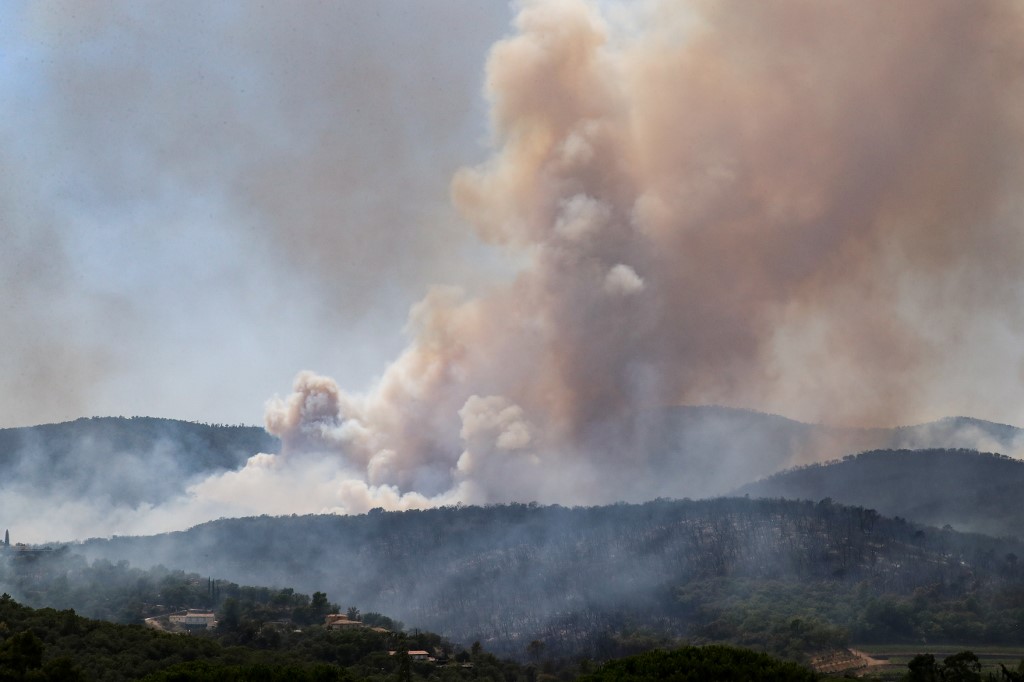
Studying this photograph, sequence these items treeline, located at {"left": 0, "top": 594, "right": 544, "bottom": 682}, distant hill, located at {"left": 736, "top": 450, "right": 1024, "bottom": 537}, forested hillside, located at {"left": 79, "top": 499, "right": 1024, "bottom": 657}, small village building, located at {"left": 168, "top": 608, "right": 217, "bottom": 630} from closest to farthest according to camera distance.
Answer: treeline, located at {"left": 0, "top": 594, "right": 544, "bottom": 682}, small village building, located at {"left": 168, "top": 608, "right": 217, "bottom": 630}, forested hillside, located at {"left": 79, "top": 499, "right": 1024, "bottom": 657}, distant hill, located at {"left": 736, "top": 450, "right": 1024, "bottom": 537}

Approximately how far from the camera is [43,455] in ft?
646

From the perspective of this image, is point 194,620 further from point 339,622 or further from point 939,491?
point 939,491

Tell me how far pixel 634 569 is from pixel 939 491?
66129mm

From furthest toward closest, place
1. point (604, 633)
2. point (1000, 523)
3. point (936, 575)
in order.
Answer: point (1000, 523), point (936, 575), point (604, 633)

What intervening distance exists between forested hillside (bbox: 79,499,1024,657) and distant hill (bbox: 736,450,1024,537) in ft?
64.0

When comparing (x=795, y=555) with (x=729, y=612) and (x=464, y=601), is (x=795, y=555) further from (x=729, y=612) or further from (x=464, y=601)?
(x=464, y=601)

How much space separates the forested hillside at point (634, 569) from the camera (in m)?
120

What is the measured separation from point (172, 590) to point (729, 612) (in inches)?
1958

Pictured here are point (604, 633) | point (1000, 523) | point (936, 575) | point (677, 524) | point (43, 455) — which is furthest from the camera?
point (43, 455)

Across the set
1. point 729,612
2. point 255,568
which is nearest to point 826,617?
point 729,612

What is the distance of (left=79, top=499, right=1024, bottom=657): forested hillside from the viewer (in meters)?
120

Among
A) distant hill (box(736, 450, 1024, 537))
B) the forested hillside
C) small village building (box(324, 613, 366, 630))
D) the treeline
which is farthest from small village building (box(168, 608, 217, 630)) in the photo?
distant hill (box(736, 450, 1024, 537))

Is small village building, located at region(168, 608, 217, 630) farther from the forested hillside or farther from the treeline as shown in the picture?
the forested hillside

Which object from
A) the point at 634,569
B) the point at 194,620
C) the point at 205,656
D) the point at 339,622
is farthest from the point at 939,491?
the point at 205,656
